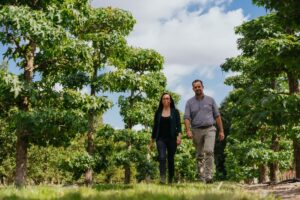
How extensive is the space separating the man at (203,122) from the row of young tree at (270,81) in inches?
66.7

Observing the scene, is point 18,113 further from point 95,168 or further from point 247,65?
point 247,65

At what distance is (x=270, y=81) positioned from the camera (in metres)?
19.4

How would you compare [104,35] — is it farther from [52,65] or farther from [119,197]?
[119,197]

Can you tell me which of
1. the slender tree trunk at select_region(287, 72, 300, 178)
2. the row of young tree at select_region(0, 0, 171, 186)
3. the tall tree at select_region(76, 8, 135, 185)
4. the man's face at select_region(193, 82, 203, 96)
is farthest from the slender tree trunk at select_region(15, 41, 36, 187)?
the slender tree trunk at select_region(287, 72, 300, 178)

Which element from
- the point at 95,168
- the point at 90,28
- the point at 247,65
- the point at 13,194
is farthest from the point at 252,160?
the point at 13,194

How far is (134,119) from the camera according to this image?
20328mm

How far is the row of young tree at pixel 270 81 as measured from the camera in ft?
25.8

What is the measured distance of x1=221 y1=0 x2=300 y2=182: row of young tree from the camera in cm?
786

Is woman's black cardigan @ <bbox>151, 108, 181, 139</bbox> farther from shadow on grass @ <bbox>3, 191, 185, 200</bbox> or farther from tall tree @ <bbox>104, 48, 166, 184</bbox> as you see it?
tall tree @ <bbox>104, 48, 166, 184</bbox>

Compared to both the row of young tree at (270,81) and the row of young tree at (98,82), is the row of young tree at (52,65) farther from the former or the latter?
the row of young tree at (270,81)

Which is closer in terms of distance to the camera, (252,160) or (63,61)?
(63,61)

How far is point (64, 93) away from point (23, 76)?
1401mm

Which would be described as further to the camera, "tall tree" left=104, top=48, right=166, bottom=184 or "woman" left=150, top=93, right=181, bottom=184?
"tall tree" left=104, top=48, right=166, bottom=184

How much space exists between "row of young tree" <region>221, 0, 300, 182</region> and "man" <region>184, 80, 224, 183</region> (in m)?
1.69
